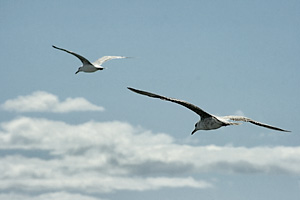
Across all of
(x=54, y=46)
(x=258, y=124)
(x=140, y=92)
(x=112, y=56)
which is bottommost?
(x=140, y=92)

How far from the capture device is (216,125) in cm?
2116

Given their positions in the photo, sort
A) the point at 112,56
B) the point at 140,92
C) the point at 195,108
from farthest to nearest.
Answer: the point at 112,56 → the point at 195,108 → the point at 140,92

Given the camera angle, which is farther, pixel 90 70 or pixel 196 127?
pixel 90 70

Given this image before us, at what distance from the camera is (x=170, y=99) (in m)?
18.4

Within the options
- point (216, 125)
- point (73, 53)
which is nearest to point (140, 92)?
point (216, 125)

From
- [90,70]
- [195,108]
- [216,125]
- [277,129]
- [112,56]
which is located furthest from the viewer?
[112,56]

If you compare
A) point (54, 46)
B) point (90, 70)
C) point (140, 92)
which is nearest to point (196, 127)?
point (140, 92)

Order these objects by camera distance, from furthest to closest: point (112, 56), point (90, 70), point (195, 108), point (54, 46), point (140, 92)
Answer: point (112, 56) → point (90, 70) → point (54, 46) → point (195, 108) → point (140, 92)

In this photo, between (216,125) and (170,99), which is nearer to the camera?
(170,99)

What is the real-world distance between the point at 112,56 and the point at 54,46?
8.65 metres

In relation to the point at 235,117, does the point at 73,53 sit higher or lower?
higher

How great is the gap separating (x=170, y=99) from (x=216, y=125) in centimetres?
350

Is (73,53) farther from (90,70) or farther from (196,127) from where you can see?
(196,127)

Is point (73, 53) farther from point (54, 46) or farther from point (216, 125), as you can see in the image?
point (216, 125)
